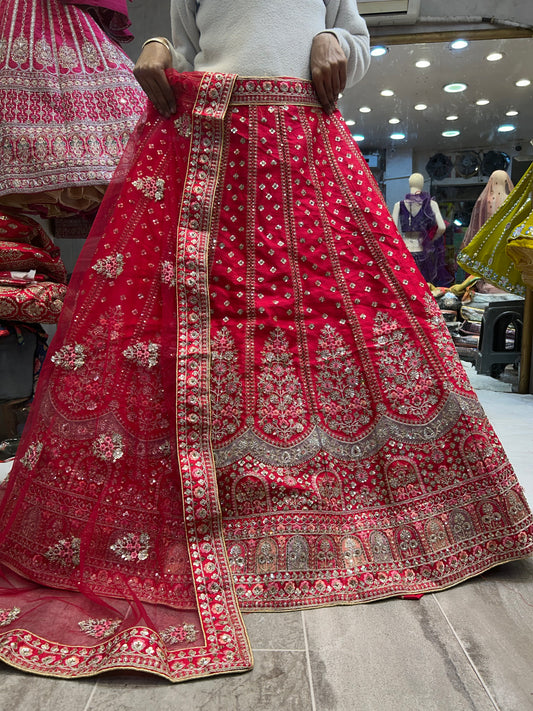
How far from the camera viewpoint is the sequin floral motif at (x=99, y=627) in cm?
92

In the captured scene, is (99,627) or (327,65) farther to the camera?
(327,65)

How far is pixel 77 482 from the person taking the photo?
3.72 feet

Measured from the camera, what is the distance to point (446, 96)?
3.00m

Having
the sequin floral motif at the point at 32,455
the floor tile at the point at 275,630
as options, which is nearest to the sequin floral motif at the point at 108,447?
the sequin floral motif at the point at 32,455

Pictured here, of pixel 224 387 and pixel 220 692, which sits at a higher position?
pixel 224 387

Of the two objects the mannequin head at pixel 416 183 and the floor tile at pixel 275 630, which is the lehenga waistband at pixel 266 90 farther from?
the mannequin head at pixel 416 183

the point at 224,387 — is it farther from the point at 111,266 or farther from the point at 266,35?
the point at 266,35

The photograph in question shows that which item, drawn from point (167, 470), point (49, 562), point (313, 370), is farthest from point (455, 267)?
point (49, 562)

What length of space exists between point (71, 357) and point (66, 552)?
0.41 metres

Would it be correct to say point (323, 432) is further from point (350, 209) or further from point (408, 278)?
point (350, 209)

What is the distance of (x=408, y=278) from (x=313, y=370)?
1.10ft

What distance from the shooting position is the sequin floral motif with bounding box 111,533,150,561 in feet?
3.48

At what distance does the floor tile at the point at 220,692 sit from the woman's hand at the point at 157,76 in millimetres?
1190

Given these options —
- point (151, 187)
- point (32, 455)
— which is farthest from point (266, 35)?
point (32, 455)
